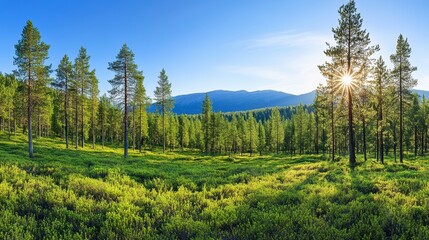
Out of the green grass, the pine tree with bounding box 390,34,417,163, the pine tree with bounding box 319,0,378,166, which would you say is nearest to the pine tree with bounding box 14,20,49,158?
the green grass

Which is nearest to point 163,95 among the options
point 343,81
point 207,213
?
point 343,81

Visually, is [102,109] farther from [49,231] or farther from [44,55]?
[49,231]

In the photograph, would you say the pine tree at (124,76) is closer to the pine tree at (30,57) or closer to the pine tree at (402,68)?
the pine tree at (30,57)

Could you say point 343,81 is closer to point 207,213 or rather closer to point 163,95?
point 207,213

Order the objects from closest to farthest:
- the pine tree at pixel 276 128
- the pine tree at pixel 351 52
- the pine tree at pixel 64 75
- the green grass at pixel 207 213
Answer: the green grass at pixel 207 213, the pine tree at pixel 351 52, the pine tree at pixel 64 75, the pine tree at pixel 276 128

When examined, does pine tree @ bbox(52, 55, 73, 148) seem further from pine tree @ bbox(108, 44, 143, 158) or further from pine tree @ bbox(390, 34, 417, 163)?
pine tree @ bbox(390, 34, 417, 163)

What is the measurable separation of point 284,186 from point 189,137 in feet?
299

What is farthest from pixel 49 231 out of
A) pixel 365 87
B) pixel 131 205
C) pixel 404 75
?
pixel 404 75

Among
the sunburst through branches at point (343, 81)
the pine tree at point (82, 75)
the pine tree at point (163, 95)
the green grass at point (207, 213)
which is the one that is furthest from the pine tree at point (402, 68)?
the pine tree at point (82, 75)

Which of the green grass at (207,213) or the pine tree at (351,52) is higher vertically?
the pine tree at (351,52)

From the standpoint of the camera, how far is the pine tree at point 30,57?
2736 cm

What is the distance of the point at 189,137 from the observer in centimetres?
10181

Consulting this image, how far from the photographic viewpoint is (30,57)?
90.9 ft

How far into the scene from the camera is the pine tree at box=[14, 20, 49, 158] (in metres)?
27.4
